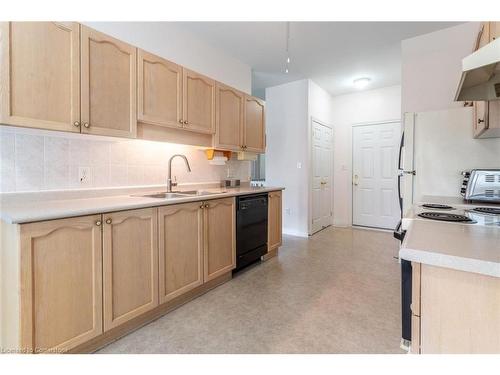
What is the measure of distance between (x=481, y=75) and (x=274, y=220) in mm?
2411

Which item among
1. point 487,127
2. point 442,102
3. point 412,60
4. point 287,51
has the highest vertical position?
point 287,51

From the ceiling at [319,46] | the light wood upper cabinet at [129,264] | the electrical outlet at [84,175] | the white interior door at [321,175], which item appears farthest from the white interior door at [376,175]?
the electrical outlet at [84,175]

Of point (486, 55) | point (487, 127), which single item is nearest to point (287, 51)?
point (487, 127)

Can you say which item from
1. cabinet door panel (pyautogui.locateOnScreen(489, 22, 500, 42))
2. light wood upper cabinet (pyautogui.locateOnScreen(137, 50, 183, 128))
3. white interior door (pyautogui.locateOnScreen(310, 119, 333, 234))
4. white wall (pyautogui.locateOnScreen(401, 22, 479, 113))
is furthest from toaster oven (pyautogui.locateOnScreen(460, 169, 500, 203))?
white interior door (pyautogui.locateOnScreen(310, 119, 333, 234))

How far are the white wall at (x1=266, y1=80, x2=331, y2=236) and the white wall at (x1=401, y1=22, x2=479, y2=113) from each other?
4.91 ft

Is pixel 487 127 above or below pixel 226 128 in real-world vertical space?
below

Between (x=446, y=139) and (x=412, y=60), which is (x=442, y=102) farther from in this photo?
(x=446, y=139)

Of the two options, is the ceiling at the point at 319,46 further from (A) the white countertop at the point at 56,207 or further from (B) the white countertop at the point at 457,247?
(B) the white countertop at the point at 457,247

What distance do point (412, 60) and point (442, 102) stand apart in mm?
636

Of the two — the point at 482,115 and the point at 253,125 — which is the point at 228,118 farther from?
the point at 482,115

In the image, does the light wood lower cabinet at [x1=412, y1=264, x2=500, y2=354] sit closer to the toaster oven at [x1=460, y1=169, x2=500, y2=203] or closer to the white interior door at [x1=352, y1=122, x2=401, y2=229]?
the toaster oven at [x1=460, y1=169, x2=500, y2=203]

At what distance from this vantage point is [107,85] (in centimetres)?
180

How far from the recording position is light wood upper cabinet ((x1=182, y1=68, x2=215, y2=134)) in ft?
7.91

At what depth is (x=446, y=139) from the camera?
7.44ft
